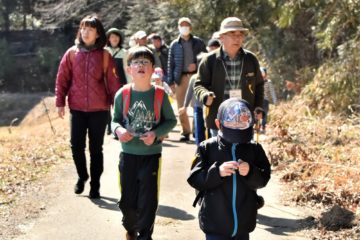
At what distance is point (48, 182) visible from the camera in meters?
7.79

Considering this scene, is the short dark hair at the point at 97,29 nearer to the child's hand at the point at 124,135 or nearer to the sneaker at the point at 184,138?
the child's hand at the point at 124,135

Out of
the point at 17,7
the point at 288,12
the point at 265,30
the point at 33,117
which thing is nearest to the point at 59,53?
the point at 17,7

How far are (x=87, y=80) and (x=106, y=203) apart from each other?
1.39 m

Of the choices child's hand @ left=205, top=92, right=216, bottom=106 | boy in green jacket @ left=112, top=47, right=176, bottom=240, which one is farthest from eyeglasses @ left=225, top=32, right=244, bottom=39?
boy in green jacket @ left=112, top=47, right=176, bottom=240

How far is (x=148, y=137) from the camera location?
4.79 m

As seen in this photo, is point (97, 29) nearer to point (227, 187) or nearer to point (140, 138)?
point (140, 138)

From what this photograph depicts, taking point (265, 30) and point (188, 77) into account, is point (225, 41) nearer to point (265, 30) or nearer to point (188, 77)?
point (188, 77)

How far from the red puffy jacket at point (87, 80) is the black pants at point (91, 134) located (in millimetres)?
90

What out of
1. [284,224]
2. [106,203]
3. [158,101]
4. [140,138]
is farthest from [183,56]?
[140,138]

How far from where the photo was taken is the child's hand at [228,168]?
143 inches

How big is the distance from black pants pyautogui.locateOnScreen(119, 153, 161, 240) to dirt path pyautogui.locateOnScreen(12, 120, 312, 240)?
2.09 feet

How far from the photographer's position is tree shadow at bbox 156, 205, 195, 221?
6203mm

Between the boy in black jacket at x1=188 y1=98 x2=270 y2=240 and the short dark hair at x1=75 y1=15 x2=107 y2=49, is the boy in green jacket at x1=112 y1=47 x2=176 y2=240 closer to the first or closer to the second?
the boy in black jacket at x1=188 y1=98 x2=270 y2=240

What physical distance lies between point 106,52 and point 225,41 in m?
1.45
